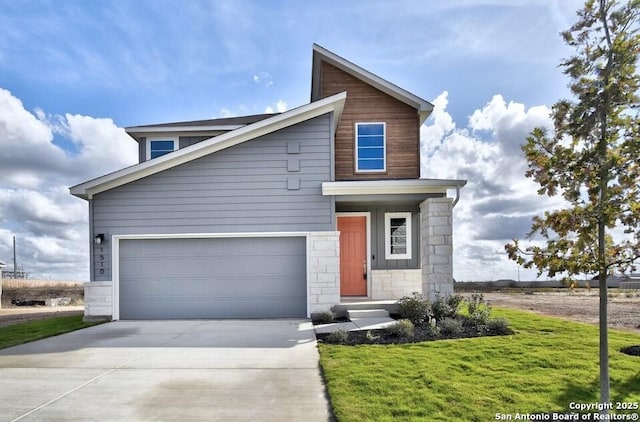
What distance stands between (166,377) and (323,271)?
5492 millimetres

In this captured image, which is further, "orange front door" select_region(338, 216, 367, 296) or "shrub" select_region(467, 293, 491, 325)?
"orange front door" select_region(338, 216, 367, 296)

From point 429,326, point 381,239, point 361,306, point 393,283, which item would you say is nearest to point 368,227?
point 381,239

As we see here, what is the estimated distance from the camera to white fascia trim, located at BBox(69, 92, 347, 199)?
10.4 meters

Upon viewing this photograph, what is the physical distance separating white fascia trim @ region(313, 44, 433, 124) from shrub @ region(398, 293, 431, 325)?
6.08 meters

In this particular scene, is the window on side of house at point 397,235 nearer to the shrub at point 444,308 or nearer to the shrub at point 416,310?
the shrub at point 416,310

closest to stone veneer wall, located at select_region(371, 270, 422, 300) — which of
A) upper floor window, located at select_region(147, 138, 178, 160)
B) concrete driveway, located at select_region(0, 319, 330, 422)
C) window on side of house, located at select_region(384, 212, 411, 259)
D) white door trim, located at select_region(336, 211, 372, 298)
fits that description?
white door trim, located at select_region(336, 211, 372, 298)

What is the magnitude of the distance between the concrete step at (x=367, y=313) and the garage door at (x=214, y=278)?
4.12 ft

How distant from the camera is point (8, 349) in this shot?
7543mm

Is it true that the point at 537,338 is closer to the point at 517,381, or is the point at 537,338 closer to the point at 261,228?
the point at 517,381

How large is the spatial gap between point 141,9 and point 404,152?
315 inches

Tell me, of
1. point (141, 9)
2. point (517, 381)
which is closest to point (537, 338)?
point (517, 381)

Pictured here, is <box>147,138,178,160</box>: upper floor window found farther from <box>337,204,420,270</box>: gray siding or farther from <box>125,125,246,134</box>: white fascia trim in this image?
<box>337,204,420,270</box>: gray siding

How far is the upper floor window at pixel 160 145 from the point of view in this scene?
1384 centimetres

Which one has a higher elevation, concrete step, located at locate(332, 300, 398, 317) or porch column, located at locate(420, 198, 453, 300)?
porch column, located at locate(420, 198, 453, 300)
